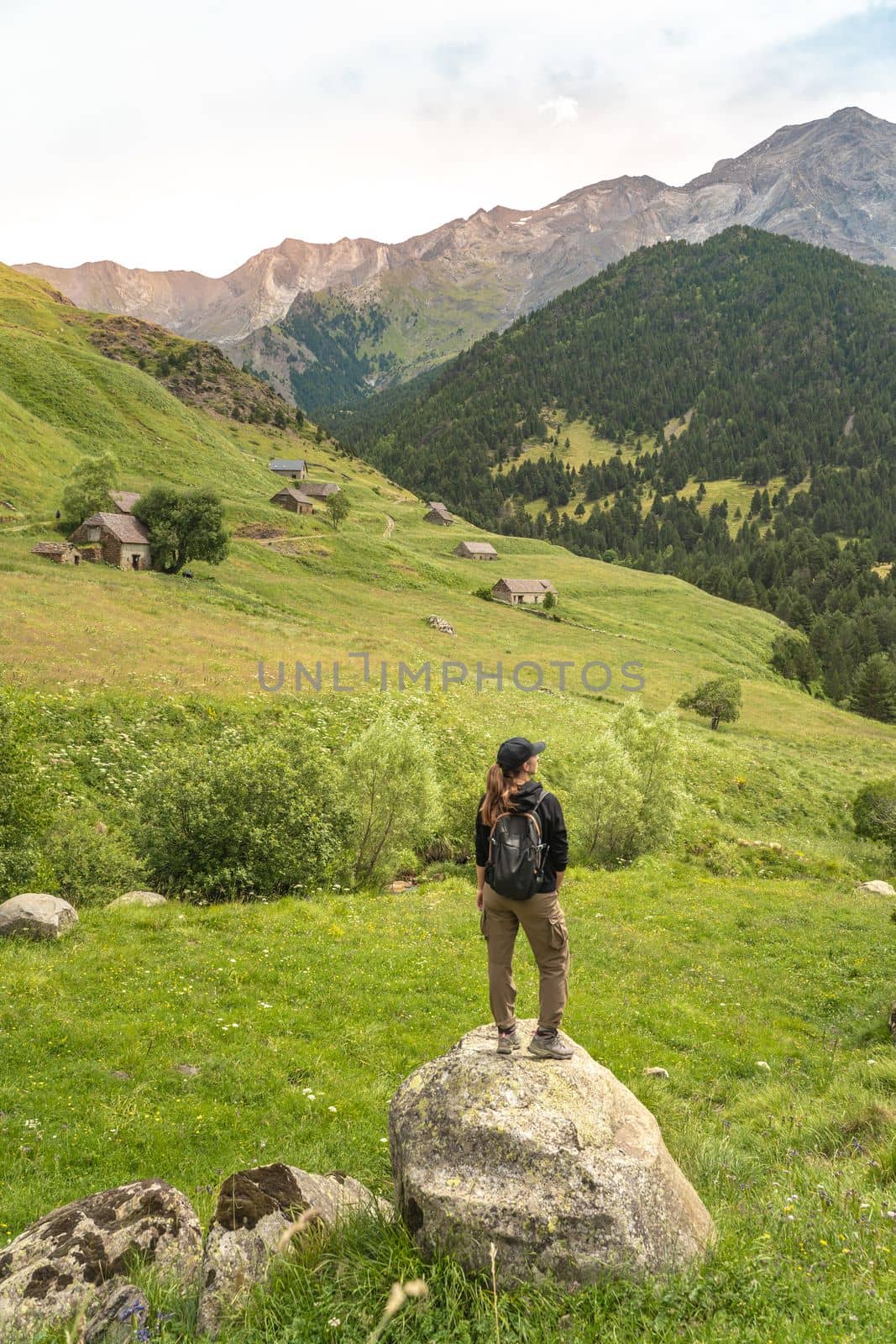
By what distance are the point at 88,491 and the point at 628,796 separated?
71.8 metres

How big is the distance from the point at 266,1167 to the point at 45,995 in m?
10.1

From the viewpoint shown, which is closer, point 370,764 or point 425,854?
point 370,764

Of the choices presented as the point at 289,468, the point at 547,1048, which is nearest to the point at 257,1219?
the point at 547,1048

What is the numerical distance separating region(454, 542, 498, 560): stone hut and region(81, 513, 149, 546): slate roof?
65.3m

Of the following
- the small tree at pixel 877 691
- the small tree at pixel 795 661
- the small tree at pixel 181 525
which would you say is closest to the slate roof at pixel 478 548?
the small tree at pixel 795 661

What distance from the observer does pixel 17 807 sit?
21.0m

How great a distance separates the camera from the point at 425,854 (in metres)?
34.3

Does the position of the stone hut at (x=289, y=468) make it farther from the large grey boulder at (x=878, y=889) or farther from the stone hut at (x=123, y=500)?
the large grey boulder at (x=878, y=889)

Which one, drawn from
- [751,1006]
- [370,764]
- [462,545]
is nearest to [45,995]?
[370,764]

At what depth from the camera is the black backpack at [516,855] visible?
8086 mm

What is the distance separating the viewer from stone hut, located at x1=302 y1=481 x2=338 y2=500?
129875 millimetres

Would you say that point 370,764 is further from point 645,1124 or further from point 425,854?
point 645,1124

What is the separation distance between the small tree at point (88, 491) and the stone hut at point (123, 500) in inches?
30.9

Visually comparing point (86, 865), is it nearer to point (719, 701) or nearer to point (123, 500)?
point (719, 701)
